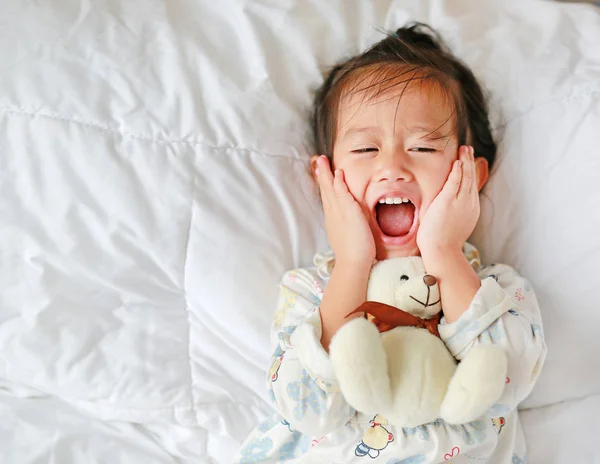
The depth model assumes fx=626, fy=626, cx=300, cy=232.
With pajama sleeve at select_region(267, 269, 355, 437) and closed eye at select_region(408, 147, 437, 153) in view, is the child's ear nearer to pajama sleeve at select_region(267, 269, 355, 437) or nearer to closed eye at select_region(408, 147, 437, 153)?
closed eye at select_region(408, 147, 437, 153)

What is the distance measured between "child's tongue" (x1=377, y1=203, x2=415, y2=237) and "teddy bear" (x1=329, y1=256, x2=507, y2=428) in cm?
21

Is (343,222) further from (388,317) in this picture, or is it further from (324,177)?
(388,317)

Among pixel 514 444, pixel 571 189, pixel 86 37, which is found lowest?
pixel 514 444

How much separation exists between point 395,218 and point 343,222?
103 millimetres

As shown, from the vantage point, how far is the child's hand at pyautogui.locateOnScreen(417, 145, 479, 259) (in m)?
0.98

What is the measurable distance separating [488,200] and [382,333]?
424 mm

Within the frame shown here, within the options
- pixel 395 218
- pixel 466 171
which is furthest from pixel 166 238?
pixel 466 171

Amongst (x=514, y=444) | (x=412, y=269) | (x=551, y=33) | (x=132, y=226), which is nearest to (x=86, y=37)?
(x=132, y=226)

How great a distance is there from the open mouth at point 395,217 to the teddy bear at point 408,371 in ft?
0.67

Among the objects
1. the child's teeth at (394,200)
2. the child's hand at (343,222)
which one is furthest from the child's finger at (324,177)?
the child's teeth at (394,200)

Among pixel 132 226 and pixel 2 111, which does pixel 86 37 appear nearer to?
pixel 2 111

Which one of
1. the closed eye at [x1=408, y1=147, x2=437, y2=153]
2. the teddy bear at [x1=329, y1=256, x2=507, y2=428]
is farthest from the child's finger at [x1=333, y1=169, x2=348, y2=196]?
the teddy bear at [x1=329, y1=256, x2=507, y2=428]

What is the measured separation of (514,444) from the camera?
1024 millimetres

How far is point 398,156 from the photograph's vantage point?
102 centimetres
